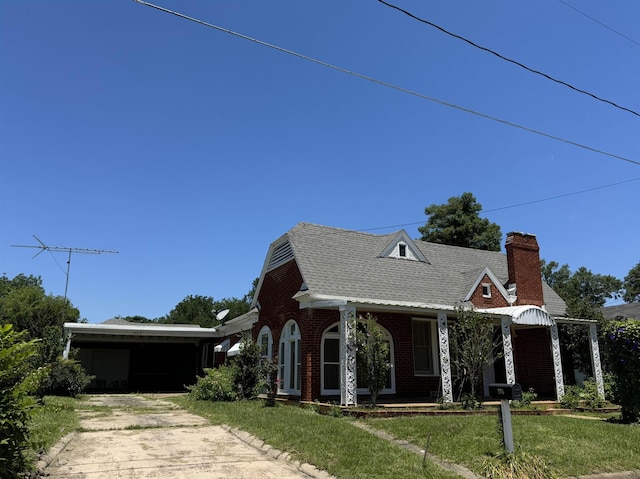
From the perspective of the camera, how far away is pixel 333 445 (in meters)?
8.41

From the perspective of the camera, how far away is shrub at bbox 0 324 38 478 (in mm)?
5520

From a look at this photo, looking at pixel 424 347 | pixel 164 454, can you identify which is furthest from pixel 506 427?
pixel 424 347

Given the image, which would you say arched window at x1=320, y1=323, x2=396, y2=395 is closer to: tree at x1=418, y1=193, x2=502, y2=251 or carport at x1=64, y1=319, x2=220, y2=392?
carport at x1=64, y1=319, x2=220, y2=392

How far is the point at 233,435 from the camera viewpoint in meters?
10.4

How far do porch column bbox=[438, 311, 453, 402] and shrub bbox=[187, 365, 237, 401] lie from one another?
7.25 metres

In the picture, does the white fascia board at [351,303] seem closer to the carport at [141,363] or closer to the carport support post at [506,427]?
the carport support post at [506,427]

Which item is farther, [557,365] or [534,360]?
[534,360]

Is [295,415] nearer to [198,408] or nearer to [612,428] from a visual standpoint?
[198,408]

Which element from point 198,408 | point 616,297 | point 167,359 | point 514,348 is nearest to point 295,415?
point 198,408

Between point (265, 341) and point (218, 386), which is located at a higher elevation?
point (265, 341)

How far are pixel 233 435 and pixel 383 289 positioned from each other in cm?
768

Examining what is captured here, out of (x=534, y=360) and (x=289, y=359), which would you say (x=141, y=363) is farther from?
(x=534, y=360)

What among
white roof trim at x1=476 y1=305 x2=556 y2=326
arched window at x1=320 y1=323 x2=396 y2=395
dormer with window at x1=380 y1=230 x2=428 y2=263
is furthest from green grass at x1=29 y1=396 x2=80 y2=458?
dormer with window at x1=380 y1=230 x2=428 y2=263

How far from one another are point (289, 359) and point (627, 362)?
9.96 metres
